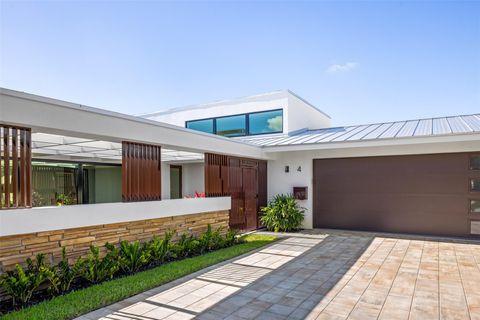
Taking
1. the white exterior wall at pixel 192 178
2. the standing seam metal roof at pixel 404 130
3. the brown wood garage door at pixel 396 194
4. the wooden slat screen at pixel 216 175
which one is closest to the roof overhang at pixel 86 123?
the wooden slat screen at pixel 216 175

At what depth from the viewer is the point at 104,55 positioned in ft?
34.2

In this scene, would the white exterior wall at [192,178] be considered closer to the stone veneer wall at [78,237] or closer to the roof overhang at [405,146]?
the roof overhang at [405,146]

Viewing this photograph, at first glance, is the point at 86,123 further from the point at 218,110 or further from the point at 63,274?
the point at 218,110

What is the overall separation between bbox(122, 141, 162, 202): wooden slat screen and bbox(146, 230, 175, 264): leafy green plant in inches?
36.3

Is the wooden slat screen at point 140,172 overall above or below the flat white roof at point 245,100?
below

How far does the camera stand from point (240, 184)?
1045cm

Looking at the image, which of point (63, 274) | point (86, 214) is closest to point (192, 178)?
point (86, 214)

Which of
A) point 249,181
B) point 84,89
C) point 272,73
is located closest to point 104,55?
point 84,89

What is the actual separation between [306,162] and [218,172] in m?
3.78

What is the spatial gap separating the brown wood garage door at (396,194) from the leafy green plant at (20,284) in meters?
8.85

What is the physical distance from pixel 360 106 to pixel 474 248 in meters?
12.4

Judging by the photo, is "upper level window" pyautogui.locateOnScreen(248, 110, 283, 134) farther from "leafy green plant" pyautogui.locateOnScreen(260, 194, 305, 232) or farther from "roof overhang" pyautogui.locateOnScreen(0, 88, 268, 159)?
"roof overhang" pyautogui.locateOnScreen(0, 88, 268, 159)

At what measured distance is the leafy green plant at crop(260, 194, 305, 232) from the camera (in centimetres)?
1066

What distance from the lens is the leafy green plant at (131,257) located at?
5.90 metres
